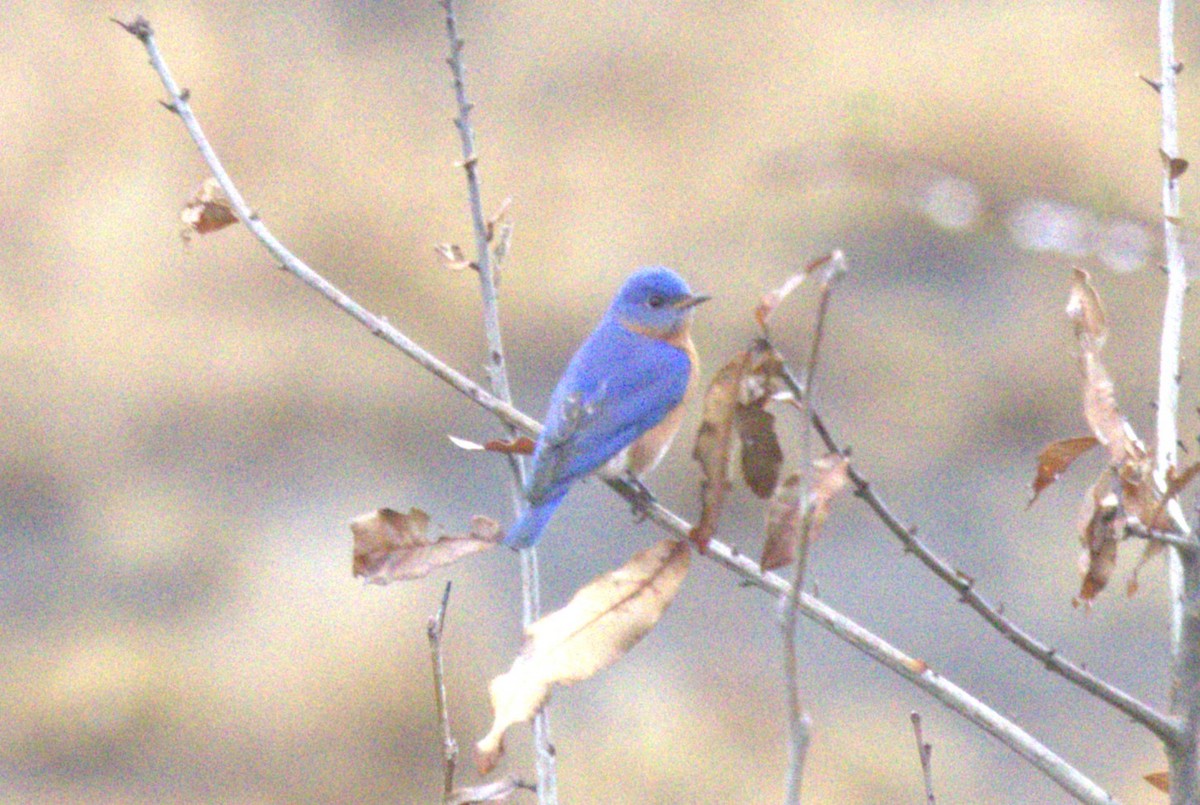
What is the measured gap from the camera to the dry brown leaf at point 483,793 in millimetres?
1052

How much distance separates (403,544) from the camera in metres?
1.01

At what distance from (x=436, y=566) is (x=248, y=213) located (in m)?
0.41

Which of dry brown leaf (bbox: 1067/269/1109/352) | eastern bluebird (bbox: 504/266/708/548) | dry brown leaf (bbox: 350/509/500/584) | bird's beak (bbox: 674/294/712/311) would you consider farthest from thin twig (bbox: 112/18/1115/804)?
bird's beak (bbox: 674/294/712/311)

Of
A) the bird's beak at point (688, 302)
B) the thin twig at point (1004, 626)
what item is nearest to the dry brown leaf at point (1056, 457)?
the thin twig at point (1004, 626)

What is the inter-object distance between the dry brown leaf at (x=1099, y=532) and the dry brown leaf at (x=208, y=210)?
739mm

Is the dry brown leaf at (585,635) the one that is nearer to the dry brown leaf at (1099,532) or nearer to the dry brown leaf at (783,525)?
the dry brown leaf at (783,525)

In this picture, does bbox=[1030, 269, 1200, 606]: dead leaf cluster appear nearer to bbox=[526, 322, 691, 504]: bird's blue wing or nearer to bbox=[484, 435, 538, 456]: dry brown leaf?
bbox=[484, 435, 538, 456]: dry brown leaf

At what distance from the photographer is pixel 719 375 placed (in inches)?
33.6

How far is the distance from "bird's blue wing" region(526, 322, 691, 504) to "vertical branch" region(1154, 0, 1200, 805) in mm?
728

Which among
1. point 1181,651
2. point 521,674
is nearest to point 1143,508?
point 1181,651

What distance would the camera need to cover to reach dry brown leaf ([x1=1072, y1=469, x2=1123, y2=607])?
3.04 ft

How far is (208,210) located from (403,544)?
0.44 metres

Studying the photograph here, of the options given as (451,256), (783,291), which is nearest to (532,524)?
(451,256)

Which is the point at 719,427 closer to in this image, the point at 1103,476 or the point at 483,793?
the point at 1103,476
